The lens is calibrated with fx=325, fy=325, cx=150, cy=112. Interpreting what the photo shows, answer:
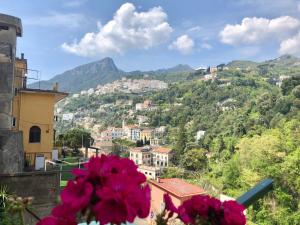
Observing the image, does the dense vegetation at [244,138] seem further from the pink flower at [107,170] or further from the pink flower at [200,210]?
the pink flower at [107,170]

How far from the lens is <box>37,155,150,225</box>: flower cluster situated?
1.92 feet

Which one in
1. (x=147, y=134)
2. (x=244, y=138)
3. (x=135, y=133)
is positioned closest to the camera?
(x=244, y=138)

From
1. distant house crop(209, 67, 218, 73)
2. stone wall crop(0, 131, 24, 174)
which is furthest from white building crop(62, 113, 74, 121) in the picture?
stone wall crop(0, 131, 24, 174)

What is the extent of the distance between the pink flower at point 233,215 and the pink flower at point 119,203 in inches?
7.4

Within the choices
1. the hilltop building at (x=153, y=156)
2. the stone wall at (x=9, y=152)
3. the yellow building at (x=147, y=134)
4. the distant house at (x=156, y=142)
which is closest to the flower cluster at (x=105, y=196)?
the stone wall at (x=9, y=152)

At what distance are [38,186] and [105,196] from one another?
7340 mm

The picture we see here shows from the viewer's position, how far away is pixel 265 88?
9925 centimetres

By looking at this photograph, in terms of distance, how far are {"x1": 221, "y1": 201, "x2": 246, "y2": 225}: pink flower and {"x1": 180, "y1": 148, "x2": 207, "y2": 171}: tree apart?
147 ft

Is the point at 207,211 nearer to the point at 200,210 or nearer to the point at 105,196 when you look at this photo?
the point at 200,210

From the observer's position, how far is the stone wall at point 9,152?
26.7 ft

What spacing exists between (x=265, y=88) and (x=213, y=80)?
68.5 ft

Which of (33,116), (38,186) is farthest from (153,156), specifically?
(38,186)

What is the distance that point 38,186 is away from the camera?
7.33 m

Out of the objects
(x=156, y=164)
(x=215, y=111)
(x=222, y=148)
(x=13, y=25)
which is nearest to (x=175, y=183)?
(x=13, y=25)
